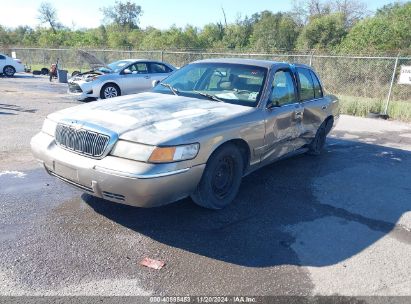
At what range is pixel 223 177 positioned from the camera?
4.29 meters

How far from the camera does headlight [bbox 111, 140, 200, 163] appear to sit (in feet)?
11.1

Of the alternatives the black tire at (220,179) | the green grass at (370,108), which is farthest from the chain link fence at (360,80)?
the black tire at (220,179)

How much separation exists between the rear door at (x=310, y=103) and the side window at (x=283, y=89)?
27 centimetres

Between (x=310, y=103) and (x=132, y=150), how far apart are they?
343 centimetres

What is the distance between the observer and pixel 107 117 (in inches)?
151

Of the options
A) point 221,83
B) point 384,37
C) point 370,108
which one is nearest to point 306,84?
point 221,83

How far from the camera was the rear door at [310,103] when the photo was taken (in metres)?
5.73

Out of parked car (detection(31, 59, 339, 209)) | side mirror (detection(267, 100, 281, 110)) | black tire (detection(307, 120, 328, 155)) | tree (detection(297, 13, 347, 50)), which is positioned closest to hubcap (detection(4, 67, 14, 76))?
parked car (detection(31, 59, 339, 209))

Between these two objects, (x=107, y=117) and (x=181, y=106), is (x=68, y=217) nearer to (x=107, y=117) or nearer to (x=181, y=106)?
(x=107, y=117)

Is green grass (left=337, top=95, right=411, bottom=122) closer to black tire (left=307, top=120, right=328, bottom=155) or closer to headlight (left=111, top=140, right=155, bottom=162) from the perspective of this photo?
black tire (left=307, top=120, right=328, bottom=155)

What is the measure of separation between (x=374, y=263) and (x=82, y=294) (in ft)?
8.23

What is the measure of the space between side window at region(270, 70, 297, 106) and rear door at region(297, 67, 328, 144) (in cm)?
27

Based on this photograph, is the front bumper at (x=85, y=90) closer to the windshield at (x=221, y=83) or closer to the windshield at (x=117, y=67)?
the windshield at (x=117, y=67)

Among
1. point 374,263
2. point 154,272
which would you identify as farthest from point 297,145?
point 154,272
